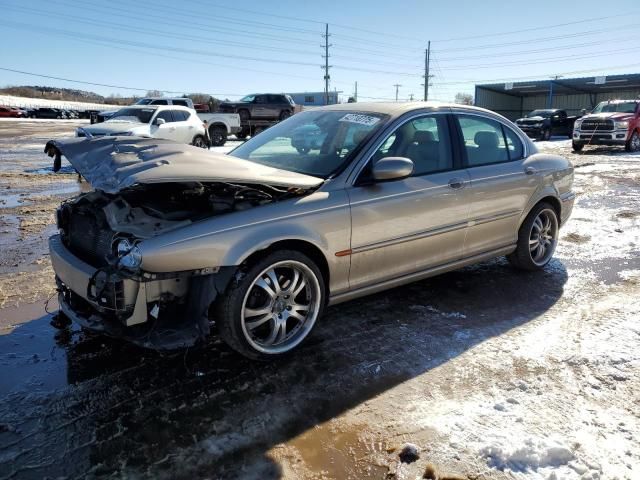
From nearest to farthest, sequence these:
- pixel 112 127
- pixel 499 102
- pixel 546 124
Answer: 1. pixel 112 127
2. pixel 546 124
3. pixel 499 102

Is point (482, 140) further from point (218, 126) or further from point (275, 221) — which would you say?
point (218, 126)

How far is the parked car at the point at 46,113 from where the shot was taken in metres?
58.6

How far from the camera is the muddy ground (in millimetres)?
2520

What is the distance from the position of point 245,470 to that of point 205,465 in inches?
7.6

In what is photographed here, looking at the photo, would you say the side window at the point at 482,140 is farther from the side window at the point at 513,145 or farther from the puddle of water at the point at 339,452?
the puddle of water at the point at 339,452

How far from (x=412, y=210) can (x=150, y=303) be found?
2055 mm

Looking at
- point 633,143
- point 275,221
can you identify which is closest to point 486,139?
point 275,221

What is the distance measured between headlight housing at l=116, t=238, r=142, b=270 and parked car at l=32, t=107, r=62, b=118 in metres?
63.9

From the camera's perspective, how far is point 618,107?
20141 mm

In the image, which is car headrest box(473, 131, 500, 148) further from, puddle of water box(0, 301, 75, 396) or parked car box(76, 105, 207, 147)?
parked car box(76, 105, 207, 147)

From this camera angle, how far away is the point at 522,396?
309 centimetres

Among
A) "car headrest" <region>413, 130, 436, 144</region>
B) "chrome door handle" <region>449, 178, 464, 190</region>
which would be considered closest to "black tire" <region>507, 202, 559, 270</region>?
"chrome door handle" <region>449, 178, 464, 190</region>

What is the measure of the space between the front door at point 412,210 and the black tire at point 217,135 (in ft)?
62.2

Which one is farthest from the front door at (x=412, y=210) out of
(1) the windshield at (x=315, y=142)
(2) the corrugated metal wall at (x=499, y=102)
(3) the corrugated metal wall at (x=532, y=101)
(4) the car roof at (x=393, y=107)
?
(3) the corrugated metal wall at (x=532, y=101)
